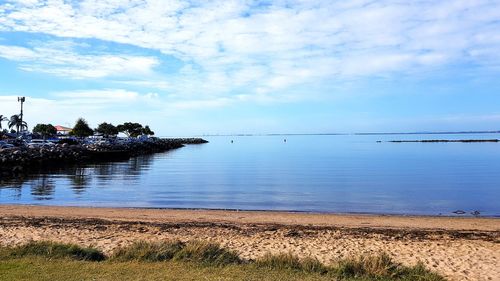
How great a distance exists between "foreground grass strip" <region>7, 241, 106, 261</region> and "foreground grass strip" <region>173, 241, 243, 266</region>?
1.55m

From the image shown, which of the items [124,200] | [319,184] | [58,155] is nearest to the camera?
[124,200]

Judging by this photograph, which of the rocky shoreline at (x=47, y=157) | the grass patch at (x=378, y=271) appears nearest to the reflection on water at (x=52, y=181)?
the rocky shoreline at (x=47, y=157)

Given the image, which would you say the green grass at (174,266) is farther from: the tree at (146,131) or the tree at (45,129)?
the tree at (146,131)

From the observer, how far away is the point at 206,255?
8398 millimetres

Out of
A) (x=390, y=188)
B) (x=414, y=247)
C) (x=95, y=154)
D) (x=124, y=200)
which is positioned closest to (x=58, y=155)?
(x=95, y=154)

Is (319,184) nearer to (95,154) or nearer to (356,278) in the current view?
(356,278)

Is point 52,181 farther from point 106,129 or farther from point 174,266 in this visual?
point 106,129

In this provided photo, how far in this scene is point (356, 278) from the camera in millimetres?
7289

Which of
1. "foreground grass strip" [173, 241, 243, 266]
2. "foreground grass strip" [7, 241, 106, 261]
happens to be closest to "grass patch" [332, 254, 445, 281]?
"foreground grass strip" [173, 241, 243, 266]

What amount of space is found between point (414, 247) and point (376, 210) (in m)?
8.70

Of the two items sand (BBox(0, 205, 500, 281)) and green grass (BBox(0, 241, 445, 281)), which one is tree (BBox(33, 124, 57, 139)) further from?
green grass (BBox(0, 241, 445, 281))

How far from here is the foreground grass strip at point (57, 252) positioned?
8266 millimetres

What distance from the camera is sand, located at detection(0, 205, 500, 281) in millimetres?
9977

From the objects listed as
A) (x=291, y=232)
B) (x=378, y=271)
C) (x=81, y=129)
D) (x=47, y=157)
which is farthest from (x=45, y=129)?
(x=378, y=271)
